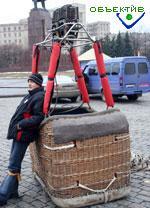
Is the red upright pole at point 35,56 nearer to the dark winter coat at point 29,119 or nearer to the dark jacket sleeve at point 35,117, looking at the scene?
the dark winter coat at point 29,119

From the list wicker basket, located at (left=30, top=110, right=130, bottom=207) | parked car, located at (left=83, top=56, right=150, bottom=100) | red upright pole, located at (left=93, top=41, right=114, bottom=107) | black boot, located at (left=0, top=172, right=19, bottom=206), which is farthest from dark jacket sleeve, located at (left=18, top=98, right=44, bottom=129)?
parked car, located at (left=83, top=56, right=150, bottom=100)

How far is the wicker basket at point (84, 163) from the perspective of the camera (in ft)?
14.5

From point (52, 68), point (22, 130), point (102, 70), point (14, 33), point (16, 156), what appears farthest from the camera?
point (14, 33)

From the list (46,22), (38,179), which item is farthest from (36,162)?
(46,22)

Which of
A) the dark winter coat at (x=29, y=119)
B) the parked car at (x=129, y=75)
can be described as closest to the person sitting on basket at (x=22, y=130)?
the dark winter coat at (x=29, y=119)

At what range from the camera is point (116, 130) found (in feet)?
15.1

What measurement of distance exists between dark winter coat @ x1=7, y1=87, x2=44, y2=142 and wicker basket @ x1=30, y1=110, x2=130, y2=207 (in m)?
0.12

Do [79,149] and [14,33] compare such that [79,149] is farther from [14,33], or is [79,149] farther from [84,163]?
[14,33]

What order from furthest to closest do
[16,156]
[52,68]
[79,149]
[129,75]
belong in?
1. [129,75]
2. [16,156]
3. [52,68]
4. [79,149]

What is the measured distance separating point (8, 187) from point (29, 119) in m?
0.88

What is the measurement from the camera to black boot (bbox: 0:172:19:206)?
15.5 feet

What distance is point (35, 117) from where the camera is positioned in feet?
15.2

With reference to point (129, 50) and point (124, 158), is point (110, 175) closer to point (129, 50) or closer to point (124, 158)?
point (124, 158)

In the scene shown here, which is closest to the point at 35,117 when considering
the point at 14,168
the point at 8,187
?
the point at 14,168
